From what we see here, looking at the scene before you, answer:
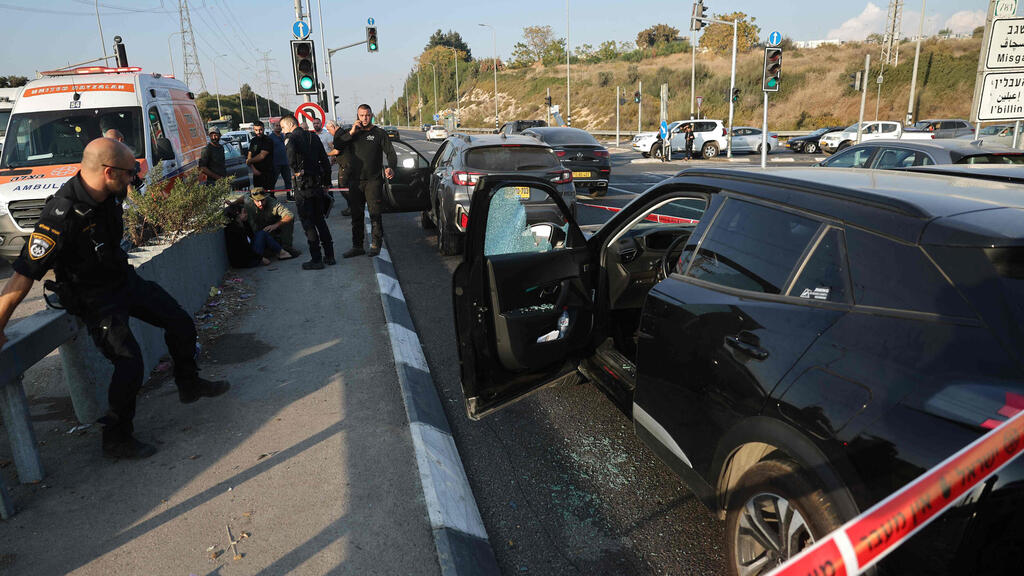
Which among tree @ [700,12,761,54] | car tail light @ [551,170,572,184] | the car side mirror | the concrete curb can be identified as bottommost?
the concrete curb

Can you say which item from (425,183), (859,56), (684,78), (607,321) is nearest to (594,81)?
(684,78)

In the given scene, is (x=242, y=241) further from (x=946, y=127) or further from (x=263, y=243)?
(x=946, y=127)

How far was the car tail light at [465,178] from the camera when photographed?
8430 mm

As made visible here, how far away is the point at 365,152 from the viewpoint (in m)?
8.17

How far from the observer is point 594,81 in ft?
232

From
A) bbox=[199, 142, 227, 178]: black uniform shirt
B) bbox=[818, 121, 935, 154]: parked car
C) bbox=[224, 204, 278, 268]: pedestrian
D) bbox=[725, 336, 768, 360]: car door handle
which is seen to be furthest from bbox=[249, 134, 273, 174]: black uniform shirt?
bbox=[818, 121, 935, 154]: parked car

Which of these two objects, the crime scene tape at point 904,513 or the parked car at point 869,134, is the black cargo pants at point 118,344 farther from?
the parked car at point 869,134

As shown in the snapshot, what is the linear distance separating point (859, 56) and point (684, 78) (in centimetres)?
1514

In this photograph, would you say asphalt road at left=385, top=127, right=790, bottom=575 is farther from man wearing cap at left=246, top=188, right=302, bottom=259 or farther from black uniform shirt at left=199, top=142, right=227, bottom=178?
black uniform shirt at left=199, top=142, right=227, bottom=178

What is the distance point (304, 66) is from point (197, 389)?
10695 mm

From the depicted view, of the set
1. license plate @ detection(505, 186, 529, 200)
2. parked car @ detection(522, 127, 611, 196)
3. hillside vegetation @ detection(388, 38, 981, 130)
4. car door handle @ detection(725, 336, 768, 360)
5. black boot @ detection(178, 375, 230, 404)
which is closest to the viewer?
car door handle @ detection(725, 336, 768, 360)

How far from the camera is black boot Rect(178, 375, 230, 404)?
4.12 m

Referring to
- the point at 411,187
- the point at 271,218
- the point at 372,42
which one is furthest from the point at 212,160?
the point at 372,42

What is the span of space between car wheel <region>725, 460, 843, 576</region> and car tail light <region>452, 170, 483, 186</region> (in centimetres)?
659
